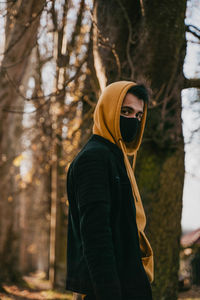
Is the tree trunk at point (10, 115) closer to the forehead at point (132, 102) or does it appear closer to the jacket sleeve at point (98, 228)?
the forehead at point (132, 102)

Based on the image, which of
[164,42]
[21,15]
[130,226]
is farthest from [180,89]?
[21,15]

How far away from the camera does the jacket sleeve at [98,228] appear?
214 cm

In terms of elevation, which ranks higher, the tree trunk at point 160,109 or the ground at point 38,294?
the tree trunk at point 160,109

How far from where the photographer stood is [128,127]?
275 centimetres

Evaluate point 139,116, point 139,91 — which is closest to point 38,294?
point 139,116

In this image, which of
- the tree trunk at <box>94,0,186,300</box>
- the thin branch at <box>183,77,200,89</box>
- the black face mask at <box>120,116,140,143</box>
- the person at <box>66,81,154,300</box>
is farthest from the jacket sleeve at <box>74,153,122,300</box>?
the thin branch at <box>183,77,200,89</box>

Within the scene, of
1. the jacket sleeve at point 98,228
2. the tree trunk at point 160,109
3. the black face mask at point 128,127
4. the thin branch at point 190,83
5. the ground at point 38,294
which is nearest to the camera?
the jacket sleeve at point 98,228

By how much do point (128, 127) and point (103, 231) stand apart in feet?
2.81

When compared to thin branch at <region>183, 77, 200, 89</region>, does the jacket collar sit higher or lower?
lower

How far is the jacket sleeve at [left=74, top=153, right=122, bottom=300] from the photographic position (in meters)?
2.14

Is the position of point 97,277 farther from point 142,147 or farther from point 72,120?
point 72,120

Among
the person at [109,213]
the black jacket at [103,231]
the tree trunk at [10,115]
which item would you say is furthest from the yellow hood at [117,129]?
the tree trunk at [10,115]

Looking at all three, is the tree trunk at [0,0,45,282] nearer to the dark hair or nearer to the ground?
the ground

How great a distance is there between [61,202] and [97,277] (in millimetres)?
9020
